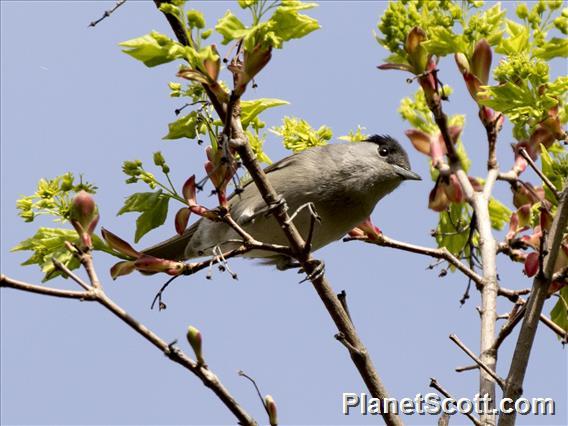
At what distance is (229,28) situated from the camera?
2807mm

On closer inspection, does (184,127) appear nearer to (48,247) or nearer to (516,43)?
(48,247)

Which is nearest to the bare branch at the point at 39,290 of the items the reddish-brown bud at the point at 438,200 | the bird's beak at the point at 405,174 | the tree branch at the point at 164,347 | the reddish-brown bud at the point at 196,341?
the tree branch at the point at 164,347

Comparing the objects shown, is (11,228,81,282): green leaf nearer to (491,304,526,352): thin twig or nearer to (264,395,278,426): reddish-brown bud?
(264,395,278,426): reddish-brown bud

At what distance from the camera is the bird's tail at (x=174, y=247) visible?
6391mm

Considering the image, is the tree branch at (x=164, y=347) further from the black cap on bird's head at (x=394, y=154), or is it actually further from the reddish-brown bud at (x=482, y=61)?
the black cap on bird's head at (x=394, y=154)

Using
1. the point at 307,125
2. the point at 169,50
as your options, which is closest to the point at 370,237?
the point at 307,125

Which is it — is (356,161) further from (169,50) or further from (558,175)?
(169,50)

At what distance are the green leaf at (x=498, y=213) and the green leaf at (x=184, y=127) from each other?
173 centimetres


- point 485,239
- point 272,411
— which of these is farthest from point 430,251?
point 272,411

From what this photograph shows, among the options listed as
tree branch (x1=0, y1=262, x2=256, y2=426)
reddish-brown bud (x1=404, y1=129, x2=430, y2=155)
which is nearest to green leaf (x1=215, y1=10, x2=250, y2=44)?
tree branch (x1=0, y1=262, x2=256, y2=426)

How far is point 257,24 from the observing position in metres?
2.88

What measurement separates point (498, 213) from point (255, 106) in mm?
1607

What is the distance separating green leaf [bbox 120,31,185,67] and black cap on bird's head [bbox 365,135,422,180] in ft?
11.2

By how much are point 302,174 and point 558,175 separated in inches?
95.9
